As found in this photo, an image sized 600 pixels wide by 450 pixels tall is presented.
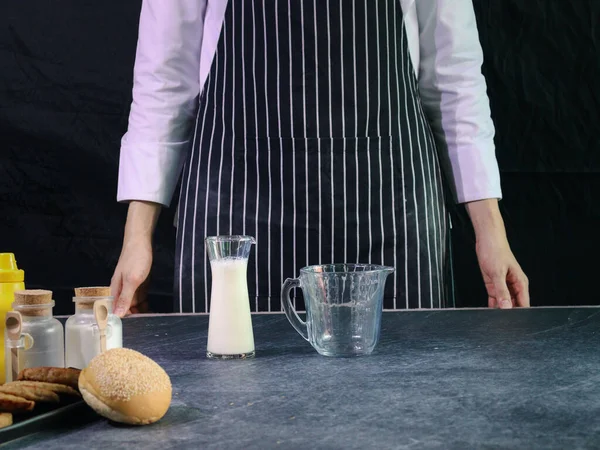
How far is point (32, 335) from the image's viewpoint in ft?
3.09

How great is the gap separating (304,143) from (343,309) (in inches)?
32.7

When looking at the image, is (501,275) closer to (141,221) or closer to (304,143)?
(304,143)

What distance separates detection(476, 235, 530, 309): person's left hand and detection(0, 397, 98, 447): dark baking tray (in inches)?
42.6

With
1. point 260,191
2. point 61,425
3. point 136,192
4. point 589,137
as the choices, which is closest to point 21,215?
point 136,192

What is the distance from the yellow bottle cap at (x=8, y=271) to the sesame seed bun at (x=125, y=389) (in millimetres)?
237

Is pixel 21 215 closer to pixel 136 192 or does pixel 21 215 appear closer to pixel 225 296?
pixel 136 192

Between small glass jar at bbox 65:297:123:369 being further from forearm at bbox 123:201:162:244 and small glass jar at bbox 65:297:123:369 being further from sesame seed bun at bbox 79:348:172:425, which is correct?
forearm at bbox 123:201:162:244

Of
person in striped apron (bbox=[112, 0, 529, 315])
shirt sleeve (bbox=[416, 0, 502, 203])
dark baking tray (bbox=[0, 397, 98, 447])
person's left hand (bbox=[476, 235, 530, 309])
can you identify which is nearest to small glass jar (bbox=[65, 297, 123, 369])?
dark baking tray (bbox=[0, 397, 98, 447])

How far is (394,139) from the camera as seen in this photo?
190cm

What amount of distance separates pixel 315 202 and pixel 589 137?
3.46 feet

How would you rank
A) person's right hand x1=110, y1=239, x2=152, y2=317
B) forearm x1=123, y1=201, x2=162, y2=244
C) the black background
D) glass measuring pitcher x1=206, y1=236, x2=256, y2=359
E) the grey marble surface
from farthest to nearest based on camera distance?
the black background, forearm x1=123, y1=201, x2=162, y2=244, person's right hand x1=110, y1=239, x2=152, y2=317, glass measuring pitcher x1=206, y1=236, x2=256, y2=359, the grey marble surface

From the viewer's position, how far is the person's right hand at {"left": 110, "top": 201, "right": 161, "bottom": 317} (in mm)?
1723

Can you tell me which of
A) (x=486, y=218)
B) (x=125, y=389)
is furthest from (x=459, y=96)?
(x=125, y=389)

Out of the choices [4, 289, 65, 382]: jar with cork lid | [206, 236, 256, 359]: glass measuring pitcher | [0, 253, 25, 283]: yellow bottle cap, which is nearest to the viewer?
[4, 289, 65, 382]: jar with cork lid
